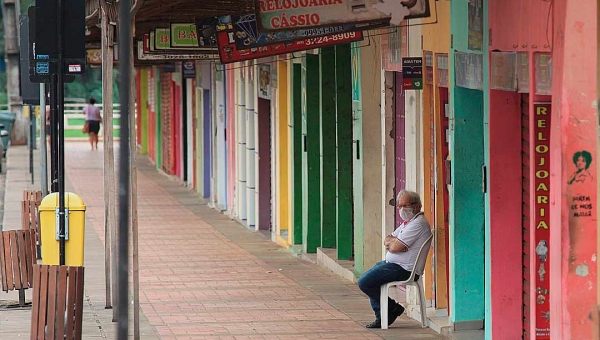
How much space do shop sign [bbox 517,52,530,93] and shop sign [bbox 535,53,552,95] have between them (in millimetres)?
268

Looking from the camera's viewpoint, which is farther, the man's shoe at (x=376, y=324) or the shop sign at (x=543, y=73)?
the man's shoe at (x=376, y=324)

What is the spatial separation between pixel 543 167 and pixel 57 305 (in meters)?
3.71

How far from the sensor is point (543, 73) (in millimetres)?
9219

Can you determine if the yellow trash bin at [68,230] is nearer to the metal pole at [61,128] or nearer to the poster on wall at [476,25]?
the metal pole at [61,128]

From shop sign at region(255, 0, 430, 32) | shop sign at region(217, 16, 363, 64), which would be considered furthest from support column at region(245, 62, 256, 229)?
shop sign at region(255, 0, 430, 32)

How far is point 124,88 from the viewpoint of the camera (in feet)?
20.3

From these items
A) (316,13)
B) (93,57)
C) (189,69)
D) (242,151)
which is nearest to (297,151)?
(242,151)

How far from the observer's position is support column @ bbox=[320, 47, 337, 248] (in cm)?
1627

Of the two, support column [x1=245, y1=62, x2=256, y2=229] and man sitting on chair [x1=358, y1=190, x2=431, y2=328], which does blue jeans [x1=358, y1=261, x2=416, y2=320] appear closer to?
man sitting on chair [x1=358, y1=190, x2=431, y2=328]

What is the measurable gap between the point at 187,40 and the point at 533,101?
845 cm

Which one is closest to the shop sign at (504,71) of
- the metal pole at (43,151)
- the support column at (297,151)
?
the support column at (297,151)

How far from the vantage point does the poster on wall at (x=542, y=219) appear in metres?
9.62

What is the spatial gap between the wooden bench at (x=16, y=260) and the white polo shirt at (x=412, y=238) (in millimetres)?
3641

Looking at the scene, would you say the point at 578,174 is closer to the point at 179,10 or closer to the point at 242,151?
the point at 179,10
